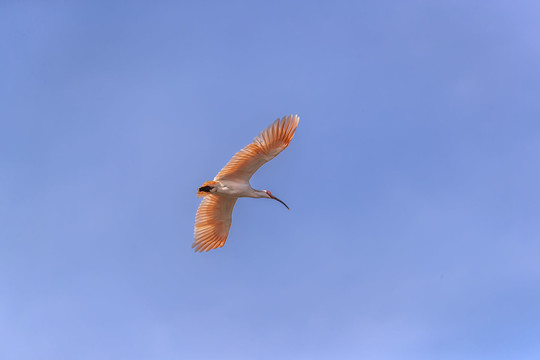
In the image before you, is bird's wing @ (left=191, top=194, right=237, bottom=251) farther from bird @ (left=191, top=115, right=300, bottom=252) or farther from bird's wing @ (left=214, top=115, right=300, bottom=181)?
bird's wing @ (left=214, top=115, right=300, bottom=181)

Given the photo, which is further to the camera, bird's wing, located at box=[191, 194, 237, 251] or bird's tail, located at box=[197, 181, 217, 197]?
bird's wing, located at box=[191, 194, 237, 251]

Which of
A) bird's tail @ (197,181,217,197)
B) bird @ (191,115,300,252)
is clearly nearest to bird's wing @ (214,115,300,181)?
bird @ (191,115,300,252)

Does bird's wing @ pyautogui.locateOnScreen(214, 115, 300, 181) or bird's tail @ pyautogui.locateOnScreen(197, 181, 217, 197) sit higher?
bird's wing @ pyautogui.locateOnScreen(214, 115, 300, 181)

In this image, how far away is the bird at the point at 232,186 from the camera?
19531mm

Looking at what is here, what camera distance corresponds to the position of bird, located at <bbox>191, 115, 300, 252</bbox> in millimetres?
19531

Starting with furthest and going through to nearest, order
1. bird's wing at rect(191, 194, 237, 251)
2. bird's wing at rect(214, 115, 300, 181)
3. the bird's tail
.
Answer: bird's wing at rect(191, 194, 237, 251) → the bird's tail → bird's wing at rect(214, 115, 300, 181)

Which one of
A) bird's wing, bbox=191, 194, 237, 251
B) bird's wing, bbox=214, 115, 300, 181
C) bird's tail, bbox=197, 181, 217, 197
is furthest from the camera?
bird's wing, bbox=191, 194, 237, 251

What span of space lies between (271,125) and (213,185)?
11.2 ft

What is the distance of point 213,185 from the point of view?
2094 centimetres

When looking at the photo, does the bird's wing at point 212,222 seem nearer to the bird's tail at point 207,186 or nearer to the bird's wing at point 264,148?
the bird's tail at point 207,186

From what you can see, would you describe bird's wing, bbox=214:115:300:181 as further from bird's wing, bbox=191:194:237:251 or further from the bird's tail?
bird's wing, bbox=191:194:237:251

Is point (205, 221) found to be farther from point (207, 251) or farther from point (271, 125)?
point (271, 125)

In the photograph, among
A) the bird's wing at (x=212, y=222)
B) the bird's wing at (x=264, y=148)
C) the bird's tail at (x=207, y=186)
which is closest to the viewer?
the bird's wing at (x=264, y=148)

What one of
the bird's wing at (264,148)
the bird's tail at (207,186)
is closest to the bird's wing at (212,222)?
the bird's tail at (207,186)
